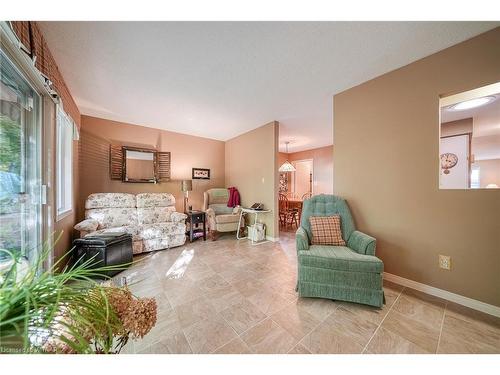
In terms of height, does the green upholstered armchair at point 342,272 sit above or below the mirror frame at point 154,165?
A: below

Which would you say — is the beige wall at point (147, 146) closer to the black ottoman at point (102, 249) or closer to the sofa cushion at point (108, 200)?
the sofa cushion at point (108, 200)

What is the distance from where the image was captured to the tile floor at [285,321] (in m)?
1.18

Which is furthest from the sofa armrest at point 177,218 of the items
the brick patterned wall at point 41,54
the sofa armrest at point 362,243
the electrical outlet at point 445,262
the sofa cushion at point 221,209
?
the electrical outlet at point 445,262

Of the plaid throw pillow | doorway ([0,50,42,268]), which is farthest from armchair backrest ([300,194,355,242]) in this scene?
doorway ([0,50,42,268])

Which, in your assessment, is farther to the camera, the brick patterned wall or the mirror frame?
the mirror frame

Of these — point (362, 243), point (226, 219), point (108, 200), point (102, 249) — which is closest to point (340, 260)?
point (362, 243)

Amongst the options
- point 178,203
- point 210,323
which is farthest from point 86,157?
point 210,323

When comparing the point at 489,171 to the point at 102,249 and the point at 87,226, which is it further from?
the point at 87,226

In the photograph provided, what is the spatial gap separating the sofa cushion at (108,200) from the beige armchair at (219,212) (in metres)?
1.52

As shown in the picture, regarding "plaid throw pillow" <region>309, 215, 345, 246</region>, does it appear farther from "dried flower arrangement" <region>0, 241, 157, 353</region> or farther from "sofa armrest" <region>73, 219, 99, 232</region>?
"sofa armrest" <region>73, 219, 99, 232</region>

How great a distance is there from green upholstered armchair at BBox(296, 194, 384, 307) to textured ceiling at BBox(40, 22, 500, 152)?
6.21 feet

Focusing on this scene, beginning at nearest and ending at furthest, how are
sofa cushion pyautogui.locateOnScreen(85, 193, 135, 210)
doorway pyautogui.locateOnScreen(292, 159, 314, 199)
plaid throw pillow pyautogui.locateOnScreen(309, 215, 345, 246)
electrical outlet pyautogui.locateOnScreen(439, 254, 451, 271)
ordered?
electrical outlet pyautogui.locateOnScreen(439, 254, 451, 271), plaid throw pillow pyautogui.locateOnScreen(309, 215, 345, 246), sofa cushion pyautogui.locateOnScreen(85, 193, 135, 210), doorway pyautogui.locateOnScreen(292, 159, 314, 199)

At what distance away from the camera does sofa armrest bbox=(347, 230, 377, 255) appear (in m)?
1.70
